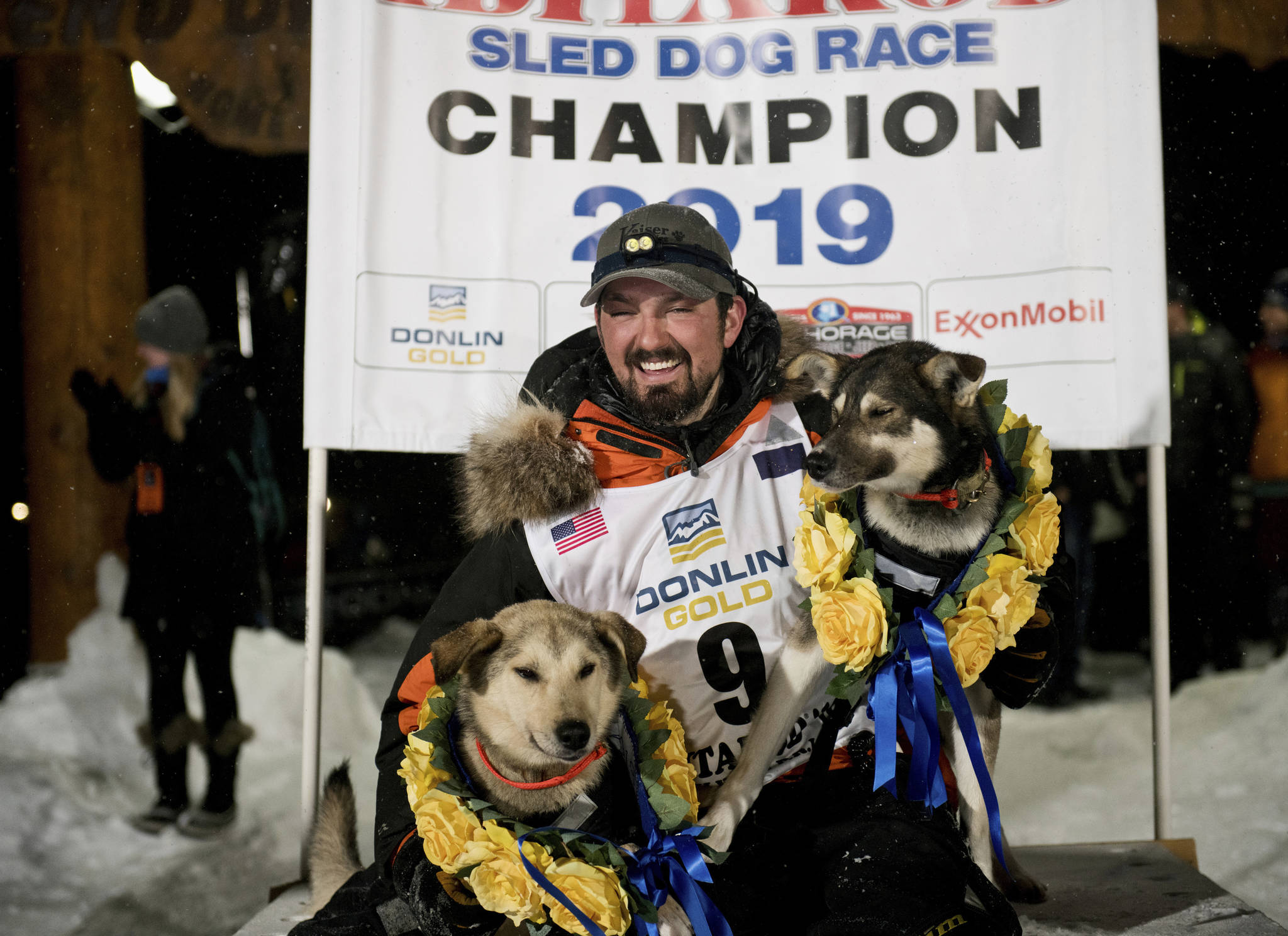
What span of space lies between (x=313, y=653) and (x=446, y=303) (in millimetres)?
1256

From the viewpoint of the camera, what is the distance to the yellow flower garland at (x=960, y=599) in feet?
5.26

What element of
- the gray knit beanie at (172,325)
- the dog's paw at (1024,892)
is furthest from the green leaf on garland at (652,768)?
the gray knit beanie at (172,325)

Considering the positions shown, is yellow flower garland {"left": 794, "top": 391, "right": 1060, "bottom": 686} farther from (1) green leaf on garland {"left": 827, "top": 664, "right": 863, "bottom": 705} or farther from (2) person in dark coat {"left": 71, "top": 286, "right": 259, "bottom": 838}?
(2) person in dark coat {"left": 71, "top": 286, "right": 259, "bottom": 838}

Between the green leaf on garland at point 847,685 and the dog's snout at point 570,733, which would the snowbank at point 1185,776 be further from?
the dog's snout at point 570,733

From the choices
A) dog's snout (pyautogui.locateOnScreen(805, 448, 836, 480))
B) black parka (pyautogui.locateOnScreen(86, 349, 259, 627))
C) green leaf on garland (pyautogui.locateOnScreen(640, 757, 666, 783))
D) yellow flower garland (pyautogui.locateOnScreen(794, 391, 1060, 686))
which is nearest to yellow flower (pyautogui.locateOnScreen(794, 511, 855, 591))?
yellow flower garland (pyautogui.locateOnScreen(794, 391, 1060, 686))

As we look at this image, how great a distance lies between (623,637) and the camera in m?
1.69

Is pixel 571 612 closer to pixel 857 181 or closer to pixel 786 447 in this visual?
→ pixel 786 447

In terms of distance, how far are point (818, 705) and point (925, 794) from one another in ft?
1.00

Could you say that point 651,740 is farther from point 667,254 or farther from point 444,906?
point 667,254

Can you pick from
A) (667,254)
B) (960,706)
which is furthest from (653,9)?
(960,706)

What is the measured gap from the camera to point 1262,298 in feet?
13.7

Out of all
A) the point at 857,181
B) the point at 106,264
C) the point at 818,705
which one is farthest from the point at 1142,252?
the point at 106,264

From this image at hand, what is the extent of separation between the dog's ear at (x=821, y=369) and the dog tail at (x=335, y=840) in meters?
1.43

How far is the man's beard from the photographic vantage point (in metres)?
2.00
